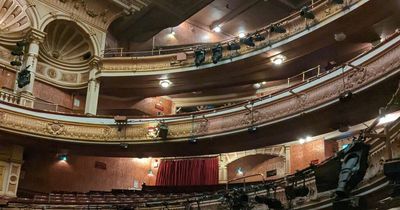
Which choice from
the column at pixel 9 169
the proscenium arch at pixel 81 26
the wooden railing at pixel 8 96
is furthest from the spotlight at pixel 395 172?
the proscenium arch at pixel 81 26

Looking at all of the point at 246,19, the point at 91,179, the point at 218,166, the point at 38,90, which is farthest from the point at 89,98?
the point at 246,19

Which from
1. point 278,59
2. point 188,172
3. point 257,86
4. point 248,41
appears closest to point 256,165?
point 188,172

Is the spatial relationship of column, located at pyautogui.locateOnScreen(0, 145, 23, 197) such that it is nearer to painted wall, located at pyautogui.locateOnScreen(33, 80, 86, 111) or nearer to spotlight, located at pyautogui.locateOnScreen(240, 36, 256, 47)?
painted wall, located at pyautogui.locateOnScreen(33, 80, 86, 111)

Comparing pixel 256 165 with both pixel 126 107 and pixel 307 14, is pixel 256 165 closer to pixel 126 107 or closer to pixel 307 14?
pixel 126 107

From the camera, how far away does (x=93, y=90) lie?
20.6 meters

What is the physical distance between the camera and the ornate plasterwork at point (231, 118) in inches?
492

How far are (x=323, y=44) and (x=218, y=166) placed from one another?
6.85 m

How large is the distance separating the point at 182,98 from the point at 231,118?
7112 millimetres

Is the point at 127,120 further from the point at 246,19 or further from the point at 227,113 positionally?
the point at 246,19

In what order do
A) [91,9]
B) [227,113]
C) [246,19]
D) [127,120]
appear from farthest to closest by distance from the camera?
[246,19], [91,9], [127,120], [227,113]

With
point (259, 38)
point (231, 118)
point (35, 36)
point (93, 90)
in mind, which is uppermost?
point (35, 36)

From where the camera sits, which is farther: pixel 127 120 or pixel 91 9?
pixel 91 9

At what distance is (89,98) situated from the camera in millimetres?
20297

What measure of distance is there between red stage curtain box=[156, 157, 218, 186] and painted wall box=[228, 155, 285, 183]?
2.64ft
